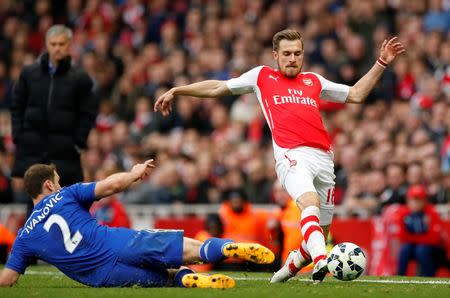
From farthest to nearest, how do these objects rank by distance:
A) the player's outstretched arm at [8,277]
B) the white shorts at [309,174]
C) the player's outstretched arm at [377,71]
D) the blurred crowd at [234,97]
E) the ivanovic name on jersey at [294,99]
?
the blurred crowd at [234,97] < the player's outstretched arm at [377,71] < the ivanovic name on jersey at [294,99] < the white shorts at [309,174] < the player's outstretched arm at [8,277]

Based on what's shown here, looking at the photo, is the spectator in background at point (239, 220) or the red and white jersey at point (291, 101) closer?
the red and white jersey at point (291, 101)

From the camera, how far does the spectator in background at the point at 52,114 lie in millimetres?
13031

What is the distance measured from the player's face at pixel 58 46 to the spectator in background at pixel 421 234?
5597mm

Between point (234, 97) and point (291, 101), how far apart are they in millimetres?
10762

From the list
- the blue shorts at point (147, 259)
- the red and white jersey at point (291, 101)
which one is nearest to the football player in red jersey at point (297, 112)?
the red and white jersey at point (291, 101)

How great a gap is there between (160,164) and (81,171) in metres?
7.50

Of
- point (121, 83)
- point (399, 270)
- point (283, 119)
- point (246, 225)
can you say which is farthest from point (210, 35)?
point (283, 119)

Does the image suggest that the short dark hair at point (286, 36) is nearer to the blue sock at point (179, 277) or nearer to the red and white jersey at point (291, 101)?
the red and white jersey at point (291, 101)

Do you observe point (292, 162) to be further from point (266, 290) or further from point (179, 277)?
Answer: point (179, 277)

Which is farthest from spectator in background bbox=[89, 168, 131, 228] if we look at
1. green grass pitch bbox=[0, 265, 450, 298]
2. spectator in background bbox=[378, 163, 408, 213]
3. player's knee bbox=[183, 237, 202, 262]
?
player's knee bbox=[183, 237, 202, 262]

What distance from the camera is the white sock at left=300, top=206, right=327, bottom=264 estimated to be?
980 centimetres

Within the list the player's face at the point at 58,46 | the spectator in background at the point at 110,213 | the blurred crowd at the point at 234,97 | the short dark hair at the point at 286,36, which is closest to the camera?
the short dark hair at the point at 286,36

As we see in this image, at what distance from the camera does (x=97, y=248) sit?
1002 cm

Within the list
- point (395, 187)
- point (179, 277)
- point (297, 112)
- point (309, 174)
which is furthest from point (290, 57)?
point (395, 187)
